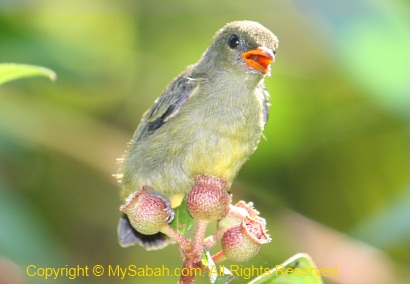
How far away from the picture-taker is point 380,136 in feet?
20.2

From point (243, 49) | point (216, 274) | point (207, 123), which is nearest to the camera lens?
point (216, 274)

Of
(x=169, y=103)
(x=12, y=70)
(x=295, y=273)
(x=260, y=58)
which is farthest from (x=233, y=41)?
(x=295, y=273)

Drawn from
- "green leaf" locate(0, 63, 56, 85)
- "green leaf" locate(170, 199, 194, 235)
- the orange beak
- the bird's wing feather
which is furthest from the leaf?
the bird's wing feather

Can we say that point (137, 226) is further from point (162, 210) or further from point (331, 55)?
point (331, 55)

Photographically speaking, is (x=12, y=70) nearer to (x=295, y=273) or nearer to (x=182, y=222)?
(x=182, y=222)

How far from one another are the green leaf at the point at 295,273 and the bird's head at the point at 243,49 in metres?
1.40

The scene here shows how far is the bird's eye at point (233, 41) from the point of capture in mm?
4469

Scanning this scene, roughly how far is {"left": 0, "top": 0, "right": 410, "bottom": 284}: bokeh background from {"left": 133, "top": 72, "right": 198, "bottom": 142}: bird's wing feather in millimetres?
1213

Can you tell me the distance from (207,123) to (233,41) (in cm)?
60

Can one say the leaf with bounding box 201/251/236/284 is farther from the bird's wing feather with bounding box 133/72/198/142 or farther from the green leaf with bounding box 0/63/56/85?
the bird's wing feather with bounding box 133/72/198/142

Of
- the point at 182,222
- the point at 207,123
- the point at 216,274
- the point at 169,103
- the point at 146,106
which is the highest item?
the point at 146,106

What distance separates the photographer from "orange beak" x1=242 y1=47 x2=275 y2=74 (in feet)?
13.5

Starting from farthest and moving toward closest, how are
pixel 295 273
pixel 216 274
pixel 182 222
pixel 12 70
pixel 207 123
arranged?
pixel 207 123, pixel 182 222, pixel 12 70, pixel 295 273, pixel 216 274

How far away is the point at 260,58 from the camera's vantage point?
4258 mm
